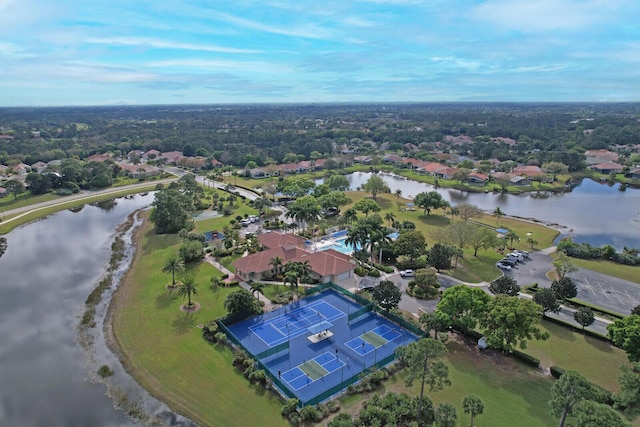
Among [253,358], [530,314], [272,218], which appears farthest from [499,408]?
[272,218]

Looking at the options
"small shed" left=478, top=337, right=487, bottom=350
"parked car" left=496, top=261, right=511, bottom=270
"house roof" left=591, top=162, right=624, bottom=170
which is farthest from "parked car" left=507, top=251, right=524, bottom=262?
"house roof" left=591, top=162, right=624, bottom=170

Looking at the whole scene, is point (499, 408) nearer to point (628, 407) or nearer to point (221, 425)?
point (628, 407)

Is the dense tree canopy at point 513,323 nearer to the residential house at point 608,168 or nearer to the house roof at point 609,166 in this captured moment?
the residential house at point 608,168

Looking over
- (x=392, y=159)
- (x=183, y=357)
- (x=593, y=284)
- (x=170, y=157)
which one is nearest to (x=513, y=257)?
(x=593, y=284)

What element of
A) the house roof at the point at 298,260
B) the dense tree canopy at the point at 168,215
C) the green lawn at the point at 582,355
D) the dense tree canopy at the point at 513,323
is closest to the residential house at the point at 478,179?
the house roof at the point at 298,260

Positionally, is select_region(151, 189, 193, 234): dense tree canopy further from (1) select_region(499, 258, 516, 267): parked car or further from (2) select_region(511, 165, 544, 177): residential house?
(2) select_region(511, 165, 544, 177): residential house

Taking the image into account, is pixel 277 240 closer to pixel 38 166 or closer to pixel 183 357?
pixel 183 357
